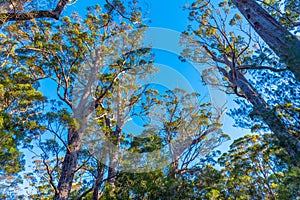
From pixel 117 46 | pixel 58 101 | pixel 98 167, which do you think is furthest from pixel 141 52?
pixel 98 167

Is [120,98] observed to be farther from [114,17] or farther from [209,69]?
[209,69]

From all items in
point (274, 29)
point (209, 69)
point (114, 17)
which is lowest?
point (274, 29)

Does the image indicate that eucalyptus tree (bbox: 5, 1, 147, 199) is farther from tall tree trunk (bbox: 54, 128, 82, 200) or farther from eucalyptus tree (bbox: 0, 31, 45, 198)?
eucalyptus tree (bbox: 0, 31, 45, 198)

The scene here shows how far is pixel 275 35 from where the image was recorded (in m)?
3.17

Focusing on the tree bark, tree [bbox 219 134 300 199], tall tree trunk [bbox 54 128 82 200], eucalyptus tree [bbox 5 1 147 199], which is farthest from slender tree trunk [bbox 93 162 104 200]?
the tree bark

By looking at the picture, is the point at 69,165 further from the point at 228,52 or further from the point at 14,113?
the point at 228,52

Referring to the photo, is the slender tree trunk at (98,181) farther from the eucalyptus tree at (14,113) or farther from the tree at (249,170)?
the tree at (249,170)

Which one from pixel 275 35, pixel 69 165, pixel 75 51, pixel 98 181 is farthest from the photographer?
pixel 75 51

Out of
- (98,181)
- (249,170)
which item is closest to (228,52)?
(249,170)

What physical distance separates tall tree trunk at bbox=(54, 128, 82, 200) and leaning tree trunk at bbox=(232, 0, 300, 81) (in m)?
4.23

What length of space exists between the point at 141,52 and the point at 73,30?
1980 mm

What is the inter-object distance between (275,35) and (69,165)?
14.7 feet

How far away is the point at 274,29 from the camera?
3.27 meters

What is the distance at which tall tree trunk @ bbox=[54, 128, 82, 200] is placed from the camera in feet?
15.1
